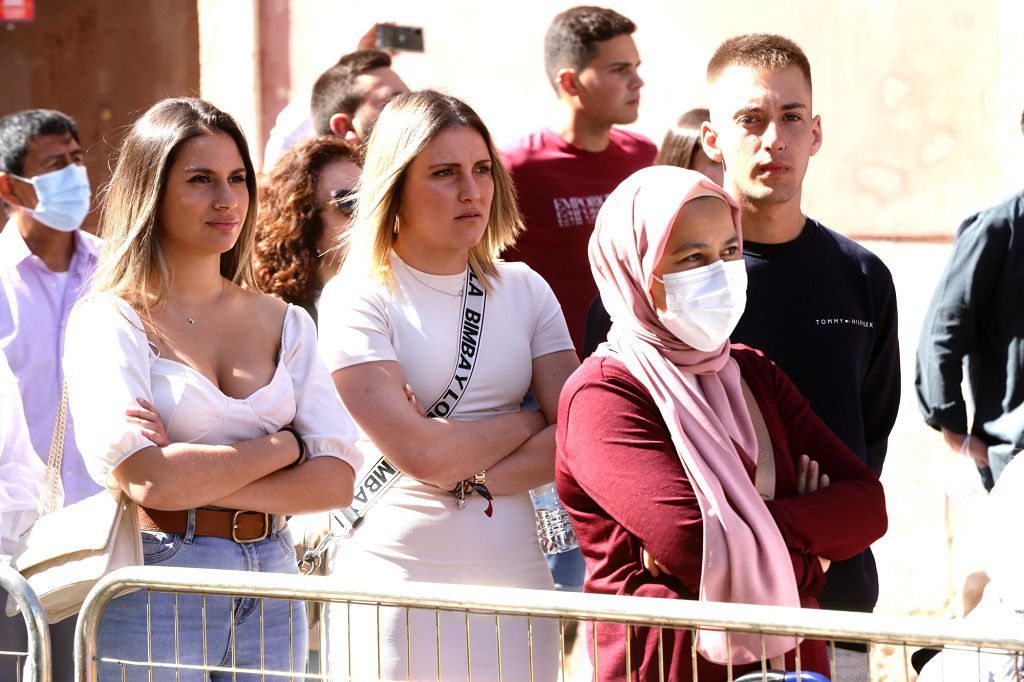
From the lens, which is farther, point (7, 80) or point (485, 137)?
point (7, 80)

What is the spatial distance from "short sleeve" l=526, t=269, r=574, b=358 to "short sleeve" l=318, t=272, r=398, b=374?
0.41m

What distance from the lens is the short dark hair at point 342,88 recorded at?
19.1 ft

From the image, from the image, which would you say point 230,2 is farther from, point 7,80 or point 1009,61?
point 1009,61

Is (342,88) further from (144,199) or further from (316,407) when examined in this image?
(316,407)

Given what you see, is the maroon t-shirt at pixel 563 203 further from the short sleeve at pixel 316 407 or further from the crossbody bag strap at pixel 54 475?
the crossbody bag strap at pixel 54 475

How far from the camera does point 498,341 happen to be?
150 inches

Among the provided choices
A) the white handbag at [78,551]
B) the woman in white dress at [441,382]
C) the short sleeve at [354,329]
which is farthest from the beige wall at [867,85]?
the white handbag at [78,551]

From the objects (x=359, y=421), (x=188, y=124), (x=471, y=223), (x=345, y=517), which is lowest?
(x=345, y=517)

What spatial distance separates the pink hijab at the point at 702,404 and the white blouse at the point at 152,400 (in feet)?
2.72

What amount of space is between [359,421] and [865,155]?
3.68 m

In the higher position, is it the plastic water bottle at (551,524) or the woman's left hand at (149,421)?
the woman's left hand at (149,421)

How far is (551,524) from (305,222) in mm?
1607

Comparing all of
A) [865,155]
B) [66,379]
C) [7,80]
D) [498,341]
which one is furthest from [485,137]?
[7,80]

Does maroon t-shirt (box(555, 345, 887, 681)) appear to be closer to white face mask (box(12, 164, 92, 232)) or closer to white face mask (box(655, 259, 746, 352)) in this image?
white face mask (box(655, 259, 746, 352))
